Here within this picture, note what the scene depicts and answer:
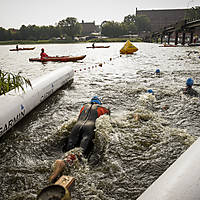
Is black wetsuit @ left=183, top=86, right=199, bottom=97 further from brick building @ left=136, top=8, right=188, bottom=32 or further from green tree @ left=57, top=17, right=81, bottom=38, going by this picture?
brick building @ left=136, top=8, right=188, bottom=32

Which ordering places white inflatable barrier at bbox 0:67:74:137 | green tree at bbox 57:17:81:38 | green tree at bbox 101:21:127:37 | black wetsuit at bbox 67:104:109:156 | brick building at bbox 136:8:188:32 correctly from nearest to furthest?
black wetsuit at bbox 67:104:109:156
white inflatable barrier at bbox 0:67:74:137
green tree at bbox 101:21:127:37
green tree at bbox 57:17:81:38
brick building at bbox 136:8:188:32

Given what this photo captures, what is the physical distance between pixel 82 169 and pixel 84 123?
112 centimetres

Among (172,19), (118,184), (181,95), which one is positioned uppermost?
(172,19)

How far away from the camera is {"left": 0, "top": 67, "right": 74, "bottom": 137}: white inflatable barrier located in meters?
4.89

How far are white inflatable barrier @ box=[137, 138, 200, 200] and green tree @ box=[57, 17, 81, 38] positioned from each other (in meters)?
120

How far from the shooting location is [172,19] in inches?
5143

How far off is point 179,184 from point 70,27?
125710 millimetres

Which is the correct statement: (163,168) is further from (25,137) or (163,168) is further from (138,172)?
(25,137)

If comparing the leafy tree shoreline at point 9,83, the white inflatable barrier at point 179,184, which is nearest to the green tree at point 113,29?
the leafy tree shoreline at point 9,83

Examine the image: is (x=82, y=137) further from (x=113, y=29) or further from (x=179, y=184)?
(x=113, y=29)

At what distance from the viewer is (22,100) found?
A: 572cm

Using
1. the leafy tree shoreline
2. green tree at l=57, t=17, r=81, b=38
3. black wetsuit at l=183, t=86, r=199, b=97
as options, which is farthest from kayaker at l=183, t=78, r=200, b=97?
green tree at l=57, t=17, r=81, b=38

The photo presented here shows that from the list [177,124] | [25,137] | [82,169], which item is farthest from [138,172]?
[25,137]

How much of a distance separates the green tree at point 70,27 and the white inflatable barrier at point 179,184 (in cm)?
12040
